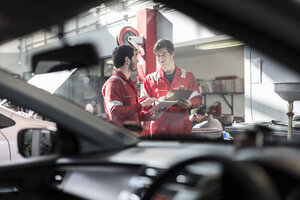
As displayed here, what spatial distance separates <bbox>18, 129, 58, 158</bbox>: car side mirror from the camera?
1211mm

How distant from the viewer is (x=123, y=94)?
9.54ft

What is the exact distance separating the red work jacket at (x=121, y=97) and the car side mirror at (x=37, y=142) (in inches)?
51.3

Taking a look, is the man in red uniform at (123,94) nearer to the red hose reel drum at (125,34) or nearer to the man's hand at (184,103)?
the man's hand at (184,103)

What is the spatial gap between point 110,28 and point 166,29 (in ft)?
3.38

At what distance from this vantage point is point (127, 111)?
9.14 feet

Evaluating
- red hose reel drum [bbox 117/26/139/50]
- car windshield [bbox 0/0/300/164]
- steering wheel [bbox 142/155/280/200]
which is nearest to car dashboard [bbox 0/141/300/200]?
steering wheel [bbox 142/155/280/200]

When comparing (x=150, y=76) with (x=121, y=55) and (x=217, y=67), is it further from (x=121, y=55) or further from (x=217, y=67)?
(x=217, y=67)

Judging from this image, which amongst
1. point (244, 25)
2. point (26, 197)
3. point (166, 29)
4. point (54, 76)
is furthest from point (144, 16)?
point (244, 25)

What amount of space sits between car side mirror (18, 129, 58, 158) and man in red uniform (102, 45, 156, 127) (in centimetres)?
123

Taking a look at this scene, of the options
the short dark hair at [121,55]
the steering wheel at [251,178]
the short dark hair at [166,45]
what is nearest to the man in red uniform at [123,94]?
the short dark hair at [121,55]

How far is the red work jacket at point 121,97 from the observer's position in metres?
2.75

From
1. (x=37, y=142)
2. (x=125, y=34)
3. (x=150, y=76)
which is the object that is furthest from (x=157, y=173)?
(x=125, y=34)

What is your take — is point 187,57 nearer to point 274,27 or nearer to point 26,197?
point 26,197

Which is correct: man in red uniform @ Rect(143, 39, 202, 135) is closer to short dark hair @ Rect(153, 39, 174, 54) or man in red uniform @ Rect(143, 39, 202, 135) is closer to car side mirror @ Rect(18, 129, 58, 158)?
short dark hair @ Rect(153, 39, 174, 54)
